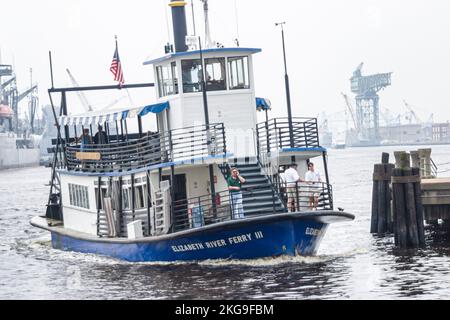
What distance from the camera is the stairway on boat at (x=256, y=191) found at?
101 feet

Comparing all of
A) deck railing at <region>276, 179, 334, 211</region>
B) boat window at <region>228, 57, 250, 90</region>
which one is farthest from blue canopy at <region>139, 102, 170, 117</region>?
deck railing at <region>276, 179, 334, 211</region>

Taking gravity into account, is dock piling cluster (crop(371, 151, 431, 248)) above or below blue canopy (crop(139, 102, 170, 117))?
below

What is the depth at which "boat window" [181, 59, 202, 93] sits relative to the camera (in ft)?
111

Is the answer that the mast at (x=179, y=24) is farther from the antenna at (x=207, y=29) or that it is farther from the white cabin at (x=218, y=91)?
the white cabin at (x=218, y=91)

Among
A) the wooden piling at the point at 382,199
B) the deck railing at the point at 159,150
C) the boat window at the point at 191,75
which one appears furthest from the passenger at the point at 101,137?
the wooden piling at the point at 382,199

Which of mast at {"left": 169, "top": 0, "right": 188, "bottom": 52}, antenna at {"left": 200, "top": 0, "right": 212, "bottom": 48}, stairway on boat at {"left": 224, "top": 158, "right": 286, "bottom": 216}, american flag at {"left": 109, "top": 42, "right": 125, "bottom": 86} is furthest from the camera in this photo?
american flag at {"left": 109, "top": 42, "right": 125, "bottom": 86}

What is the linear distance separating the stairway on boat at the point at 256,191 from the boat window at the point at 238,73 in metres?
2.95

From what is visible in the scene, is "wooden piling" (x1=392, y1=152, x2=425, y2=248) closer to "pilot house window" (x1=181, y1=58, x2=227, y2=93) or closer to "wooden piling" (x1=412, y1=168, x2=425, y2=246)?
"wooden piling" (x1=412, y1=168, x2=425, y2=246)

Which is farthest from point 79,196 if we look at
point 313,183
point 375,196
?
point 375,196

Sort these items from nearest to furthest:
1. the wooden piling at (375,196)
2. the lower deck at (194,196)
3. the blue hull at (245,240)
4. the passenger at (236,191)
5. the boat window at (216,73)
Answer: the blue hull at (245,240) < the passenger at (236,191) < the lower deck at (194,196) < the boat window at (216,73) < the wooden piling at (375,196)

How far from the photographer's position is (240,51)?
3400cm

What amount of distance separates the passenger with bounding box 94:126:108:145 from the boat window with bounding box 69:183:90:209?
70.3 inches

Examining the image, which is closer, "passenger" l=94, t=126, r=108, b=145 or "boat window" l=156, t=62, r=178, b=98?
"boat window" l=156, t=62, r=178, b=98

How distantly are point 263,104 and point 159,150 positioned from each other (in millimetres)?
4400
